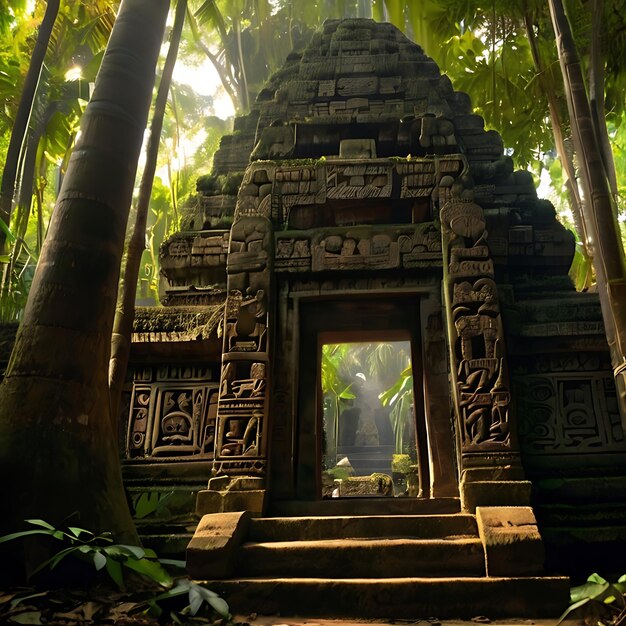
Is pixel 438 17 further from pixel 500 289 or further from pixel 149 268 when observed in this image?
pixel 149 268

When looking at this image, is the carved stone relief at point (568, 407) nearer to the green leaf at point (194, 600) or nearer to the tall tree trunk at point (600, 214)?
the tall tree trunk at point (600, 214)

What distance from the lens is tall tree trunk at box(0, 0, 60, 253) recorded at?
5730mm

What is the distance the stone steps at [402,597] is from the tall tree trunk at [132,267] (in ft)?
5.35

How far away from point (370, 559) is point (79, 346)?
2285 mm

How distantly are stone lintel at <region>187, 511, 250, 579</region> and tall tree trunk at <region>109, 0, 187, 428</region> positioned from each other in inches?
42.3

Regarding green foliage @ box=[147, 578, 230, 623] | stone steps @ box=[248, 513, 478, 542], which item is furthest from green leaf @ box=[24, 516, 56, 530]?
stone steps @ box=[248, 513, 478, 542]

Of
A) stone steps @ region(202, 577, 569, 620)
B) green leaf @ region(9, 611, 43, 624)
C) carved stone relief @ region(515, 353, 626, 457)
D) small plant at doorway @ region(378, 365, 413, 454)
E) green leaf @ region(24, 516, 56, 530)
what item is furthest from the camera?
small plant at doorway @ region(378, 365, 413, 454)

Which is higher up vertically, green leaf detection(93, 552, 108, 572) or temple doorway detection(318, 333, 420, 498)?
temple doorway detection(318, 333, 420, 498)

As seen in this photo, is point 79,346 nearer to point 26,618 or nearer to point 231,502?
point 26,618

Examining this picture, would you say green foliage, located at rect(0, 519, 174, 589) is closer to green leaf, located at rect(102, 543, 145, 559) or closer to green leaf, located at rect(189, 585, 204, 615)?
green leaf, located at rect(102, 543, 145, 559)

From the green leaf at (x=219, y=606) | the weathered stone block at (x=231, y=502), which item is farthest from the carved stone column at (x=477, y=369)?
Result: the green leaf at (x=219, y=606)

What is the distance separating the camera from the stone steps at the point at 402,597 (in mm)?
3322

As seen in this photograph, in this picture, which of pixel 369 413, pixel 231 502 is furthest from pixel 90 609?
pixel 369 413

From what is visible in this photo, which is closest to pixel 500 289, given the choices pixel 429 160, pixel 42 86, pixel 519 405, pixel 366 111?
pixel 519 405
